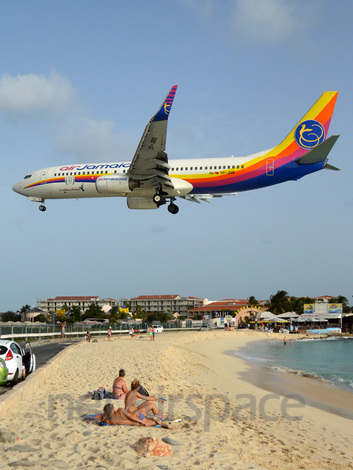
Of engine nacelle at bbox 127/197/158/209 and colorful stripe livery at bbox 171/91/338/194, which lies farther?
A: engine nacelle at bbox 127/197/158/209

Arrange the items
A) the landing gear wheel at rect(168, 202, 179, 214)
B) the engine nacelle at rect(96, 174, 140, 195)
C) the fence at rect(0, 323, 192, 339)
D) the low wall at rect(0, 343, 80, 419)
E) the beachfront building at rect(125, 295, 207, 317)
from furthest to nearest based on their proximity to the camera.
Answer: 1. the beachfront building at rect(125, 295, 207, 317)
2. the fence at rect(0, 323, 192, 339)
3. the landing gear wheel at rect(168, 202, 179, 214)
4. the engine nacelle at rect(96, 174, 140, 195)
5. the low wall at rect(0, 343, 80, 419)

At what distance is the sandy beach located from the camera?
6.55m

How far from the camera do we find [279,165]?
2275 centimetres

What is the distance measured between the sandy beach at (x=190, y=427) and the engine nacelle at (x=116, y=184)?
933 cm

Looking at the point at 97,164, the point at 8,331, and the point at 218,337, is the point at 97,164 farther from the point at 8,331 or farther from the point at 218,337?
the point at 218,337

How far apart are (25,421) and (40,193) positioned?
20.9m

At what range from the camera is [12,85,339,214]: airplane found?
22.1 meters

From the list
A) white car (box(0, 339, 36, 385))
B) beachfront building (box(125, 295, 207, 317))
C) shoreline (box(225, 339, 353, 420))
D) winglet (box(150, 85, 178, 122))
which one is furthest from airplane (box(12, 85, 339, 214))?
beachfront building (box(125, 295, 207, 317))

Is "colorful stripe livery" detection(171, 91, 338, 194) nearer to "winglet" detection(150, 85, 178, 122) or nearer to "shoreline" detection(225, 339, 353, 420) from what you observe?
"winglet" detection(150, 85, 178, 122)

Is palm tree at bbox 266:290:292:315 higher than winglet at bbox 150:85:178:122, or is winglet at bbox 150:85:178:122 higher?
winglet at bbox 150:85:178:122

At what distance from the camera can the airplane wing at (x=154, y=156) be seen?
63.0ft

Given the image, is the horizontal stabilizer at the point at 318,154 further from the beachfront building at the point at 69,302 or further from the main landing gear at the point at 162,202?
the beachfront building at the point at 69,302

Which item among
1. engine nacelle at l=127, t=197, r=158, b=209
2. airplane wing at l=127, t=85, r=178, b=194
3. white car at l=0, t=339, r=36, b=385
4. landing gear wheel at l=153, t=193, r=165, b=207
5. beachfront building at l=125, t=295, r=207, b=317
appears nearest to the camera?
white car at l=0, t=339, r=36, b=385

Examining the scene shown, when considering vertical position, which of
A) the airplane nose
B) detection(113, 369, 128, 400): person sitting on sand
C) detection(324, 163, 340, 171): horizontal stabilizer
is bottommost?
detection(113, 369, 128, 400): person sitting on sand
